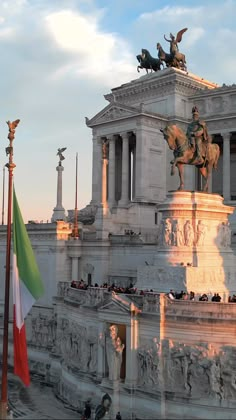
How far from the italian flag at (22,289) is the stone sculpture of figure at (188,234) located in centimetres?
1078

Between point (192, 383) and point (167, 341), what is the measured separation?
207 centimetres

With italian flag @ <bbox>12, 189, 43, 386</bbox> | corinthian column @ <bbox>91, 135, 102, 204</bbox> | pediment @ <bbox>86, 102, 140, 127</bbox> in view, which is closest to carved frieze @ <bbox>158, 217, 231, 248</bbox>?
italian flag @ <bbox>12, 189, 43, 386</bbox>

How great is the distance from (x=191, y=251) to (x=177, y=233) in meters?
1.28

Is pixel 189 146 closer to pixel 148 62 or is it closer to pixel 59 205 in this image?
pixel 59 205

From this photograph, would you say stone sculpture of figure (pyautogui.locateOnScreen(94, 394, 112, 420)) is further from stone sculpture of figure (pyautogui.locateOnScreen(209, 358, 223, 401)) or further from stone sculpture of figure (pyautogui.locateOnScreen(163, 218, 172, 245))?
stone sculpture of figure (pyautogui.locateOnScreen(163, 218, 172, 245))

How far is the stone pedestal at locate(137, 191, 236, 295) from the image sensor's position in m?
29.8

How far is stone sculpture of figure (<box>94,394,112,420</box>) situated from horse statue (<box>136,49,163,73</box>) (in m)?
48.7

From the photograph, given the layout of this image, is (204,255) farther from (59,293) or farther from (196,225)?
(59,293)

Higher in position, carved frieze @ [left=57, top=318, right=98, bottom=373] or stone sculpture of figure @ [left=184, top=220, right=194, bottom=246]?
stone sculpture of figure @ [left=184, top=220, right=194, bottom=246]

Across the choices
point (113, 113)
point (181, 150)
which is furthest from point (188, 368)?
point (113, 113)

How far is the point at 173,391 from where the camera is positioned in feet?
82.4

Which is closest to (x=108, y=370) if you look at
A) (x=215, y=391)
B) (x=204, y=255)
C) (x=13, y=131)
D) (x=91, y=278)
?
(x=215, y=391)

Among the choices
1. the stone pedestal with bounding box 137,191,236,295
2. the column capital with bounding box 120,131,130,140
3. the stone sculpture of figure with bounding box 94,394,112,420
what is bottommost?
the stone sculpture of figure with bounding box 94,394,112,420

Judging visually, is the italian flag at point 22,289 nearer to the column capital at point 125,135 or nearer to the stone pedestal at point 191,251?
the stone pedestal at point 191,251
